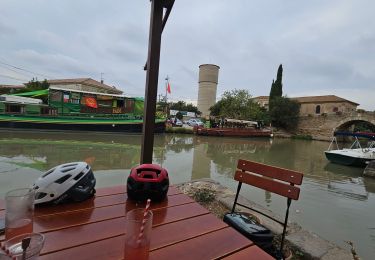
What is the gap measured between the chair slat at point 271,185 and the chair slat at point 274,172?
0.05m

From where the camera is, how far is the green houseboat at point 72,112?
1524 cm

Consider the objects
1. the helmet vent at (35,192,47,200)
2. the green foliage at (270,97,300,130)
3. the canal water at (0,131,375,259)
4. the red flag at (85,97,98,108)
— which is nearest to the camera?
the helmet vent at (35,192,47,200)

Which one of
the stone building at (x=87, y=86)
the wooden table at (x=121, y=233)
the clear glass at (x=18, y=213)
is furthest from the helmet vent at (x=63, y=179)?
the stone building at (x=87, y=86)

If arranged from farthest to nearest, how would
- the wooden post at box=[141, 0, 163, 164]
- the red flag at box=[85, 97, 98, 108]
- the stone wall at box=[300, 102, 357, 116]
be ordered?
the stone wall at box=[300, 102, 357, 116], the red flag at box=[85, 97, 98, 108], the wooden post at box=[141, 0, 163, 164]

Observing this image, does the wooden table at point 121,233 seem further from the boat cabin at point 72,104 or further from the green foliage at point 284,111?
the green foliage at point 284,111

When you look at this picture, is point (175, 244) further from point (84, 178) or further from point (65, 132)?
point (65, 132)

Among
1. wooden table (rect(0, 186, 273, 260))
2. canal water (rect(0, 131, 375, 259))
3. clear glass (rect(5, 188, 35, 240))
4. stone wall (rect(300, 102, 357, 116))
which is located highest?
stone wall (rect(300, 102, 357, 116))

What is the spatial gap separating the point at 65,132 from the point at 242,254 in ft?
55.1

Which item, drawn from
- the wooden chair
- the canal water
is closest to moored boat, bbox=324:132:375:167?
the canal water

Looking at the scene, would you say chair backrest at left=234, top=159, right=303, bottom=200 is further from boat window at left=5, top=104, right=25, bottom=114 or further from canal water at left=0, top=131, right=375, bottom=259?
boat window at left=5, top=104, right=25, bottom=114

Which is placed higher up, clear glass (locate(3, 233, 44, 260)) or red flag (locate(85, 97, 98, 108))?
red flag (locate(85, 97, 98, 108))

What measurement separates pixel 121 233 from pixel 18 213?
17.8 inches

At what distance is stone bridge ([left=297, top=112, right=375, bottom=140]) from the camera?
95.2 ft

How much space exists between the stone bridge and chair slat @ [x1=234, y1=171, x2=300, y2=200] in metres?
30.8
